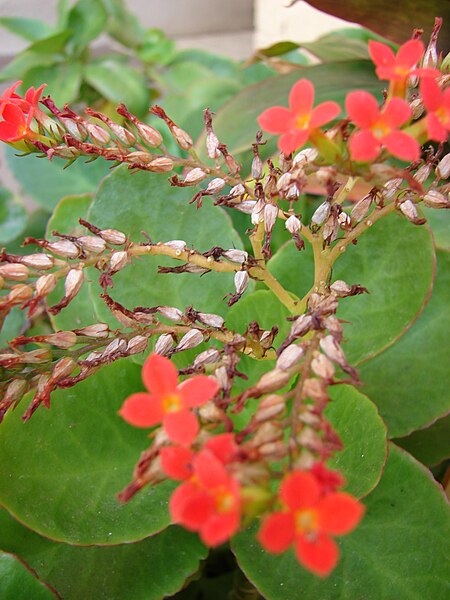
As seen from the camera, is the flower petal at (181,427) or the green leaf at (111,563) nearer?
the flower petal at (181,427)

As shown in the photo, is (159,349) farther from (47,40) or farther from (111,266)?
(47,40)

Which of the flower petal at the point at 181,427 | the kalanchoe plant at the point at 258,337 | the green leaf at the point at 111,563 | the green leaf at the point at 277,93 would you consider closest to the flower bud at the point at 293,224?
the kalanchoe plant at the point at 258,337

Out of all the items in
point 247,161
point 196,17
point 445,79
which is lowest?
point 196,17

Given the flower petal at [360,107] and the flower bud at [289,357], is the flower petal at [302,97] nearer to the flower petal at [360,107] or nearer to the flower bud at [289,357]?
the flower petal at [360,107]

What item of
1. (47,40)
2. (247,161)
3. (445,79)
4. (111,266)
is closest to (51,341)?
(111,266)

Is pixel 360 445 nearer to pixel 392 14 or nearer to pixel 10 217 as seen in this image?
Answer: pixel 392 14

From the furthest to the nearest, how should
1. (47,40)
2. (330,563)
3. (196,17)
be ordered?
1. (196,17)
2. (47,40)
3. (330,563)
